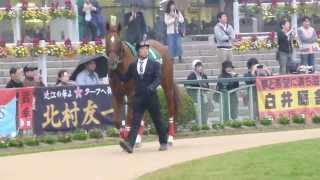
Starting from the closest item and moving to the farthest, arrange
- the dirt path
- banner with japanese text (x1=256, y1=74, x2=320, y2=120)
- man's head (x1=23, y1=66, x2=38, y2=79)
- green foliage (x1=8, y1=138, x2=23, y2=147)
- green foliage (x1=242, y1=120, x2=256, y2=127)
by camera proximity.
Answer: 1. the dirt path
2. green foliage (x1=8, y1=138, x2=23, y2=147)
3. green foliage (x1=242, y1=120, x2=256, y2=127)
4. man's head (x1=23, y1=66, x2=38, y2=79)
5. banner with japanese text (x1=256, y1=74, x2=320, y2=120)

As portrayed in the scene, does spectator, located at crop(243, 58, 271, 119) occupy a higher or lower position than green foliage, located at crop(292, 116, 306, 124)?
higher

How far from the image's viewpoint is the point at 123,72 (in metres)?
16.5

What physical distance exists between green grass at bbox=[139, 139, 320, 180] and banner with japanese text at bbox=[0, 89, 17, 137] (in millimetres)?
5277

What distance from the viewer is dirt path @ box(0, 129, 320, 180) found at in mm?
13617

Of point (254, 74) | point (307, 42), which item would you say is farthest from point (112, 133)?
point (307, 42)

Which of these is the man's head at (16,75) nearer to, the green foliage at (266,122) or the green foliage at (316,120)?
the green foliage at (266,122)

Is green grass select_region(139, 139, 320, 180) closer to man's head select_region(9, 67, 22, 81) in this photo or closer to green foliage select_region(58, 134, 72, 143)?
green foliage select_region(58, 134, 72, 143)

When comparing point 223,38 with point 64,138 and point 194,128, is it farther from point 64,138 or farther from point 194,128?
point 64,138

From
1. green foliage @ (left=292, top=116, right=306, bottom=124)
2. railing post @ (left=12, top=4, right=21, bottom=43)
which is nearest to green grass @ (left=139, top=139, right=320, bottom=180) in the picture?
green foliage @ (left=292, top=116, right=306, bottom=124)

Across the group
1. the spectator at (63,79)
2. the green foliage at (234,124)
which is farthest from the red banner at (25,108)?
the green foliage at (234,124)

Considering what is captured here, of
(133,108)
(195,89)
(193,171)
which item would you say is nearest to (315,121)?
(195,89)

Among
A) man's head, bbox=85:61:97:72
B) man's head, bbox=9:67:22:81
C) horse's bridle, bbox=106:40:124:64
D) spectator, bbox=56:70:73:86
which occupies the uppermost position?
horse's bridle, bbox=106:40:124:64

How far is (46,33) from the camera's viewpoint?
26.2m

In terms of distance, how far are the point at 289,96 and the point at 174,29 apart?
6127 millimetres
